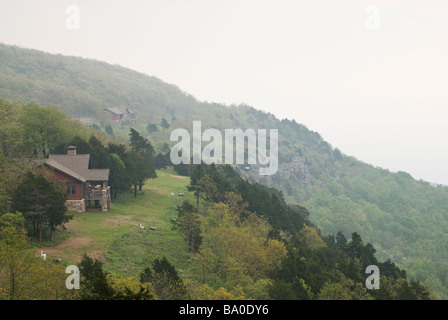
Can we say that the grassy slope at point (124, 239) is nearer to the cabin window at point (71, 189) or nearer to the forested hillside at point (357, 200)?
the cabin window at point (71, 189)

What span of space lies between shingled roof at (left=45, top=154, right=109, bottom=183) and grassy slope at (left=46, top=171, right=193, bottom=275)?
4.09 metres

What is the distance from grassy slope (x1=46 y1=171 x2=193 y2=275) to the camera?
29953mm

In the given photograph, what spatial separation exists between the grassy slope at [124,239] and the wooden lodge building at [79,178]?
1753 millimetres

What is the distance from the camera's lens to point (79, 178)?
4203 cm

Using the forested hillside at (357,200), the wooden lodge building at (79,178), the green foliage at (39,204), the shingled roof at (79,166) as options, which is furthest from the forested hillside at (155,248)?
the forested hillside at (357,200)

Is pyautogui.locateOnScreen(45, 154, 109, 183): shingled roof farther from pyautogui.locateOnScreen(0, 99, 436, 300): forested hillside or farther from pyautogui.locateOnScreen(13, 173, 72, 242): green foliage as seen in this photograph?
pyautogui.locateOnScreen(13, 173, 72, 242): green foliage

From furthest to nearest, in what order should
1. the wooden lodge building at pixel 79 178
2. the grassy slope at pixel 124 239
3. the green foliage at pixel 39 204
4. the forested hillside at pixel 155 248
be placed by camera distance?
the wooden lodge building at pixel 79 178
the green foliage at pixel 39 204
the grassy slope at pixel 124 239
the forested hillside at pixel 155 248

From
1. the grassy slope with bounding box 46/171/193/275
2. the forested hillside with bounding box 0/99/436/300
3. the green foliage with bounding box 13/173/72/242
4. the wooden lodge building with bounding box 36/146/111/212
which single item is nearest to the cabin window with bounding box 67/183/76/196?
the wooden lodge building with bounding box 36/146/111/212

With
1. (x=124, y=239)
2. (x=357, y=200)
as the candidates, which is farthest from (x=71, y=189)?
(x=357, y=200)

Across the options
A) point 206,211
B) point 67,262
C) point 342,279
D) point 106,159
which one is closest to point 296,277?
point 342,279

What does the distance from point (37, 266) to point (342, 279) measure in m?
22.9

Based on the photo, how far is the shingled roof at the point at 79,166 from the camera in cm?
4331

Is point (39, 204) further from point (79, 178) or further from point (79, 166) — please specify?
point (79, 166)
